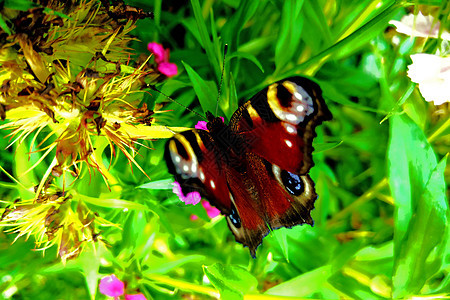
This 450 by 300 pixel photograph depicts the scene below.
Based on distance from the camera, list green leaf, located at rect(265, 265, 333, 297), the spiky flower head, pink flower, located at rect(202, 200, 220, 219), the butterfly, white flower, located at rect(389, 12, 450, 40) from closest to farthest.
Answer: the spiky flower head < the butterfly < white flower, located at rect(389, 12, 450, 40) < green leaf, located at rect(265, 265, 333, 297) < pink flower, located at rect(202, 200, 220, 219)

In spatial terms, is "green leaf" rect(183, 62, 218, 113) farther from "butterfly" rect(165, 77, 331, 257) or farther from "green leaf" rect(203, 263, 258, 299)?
"green leaf" rect(203, 263, 258, 299)

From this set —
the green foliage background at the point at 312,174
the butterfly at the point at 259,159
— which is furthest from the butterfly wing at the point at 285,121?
the green foliage background at the point at 312,174

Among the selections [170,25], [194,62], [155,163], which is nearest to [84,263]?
[155,163]

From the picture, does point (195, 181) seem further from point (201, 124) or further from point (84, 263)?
point (84, 263)

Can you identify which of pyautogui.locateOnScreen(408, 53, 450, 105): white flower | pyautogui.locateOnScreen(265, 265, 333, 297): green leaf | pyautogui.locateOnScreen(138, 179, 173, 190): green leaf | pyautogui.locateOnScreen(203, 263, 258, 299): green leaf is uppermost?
pyautogui.locateOnScreen(408, 53, 450, 105): white flower

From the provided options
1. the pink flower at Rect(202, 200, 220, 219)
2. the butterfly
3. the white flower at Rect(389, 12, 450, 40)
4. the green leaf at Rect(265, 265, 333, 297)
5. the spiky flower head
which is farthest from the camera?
the pink flower at Rect(202, 200, 220, 219)

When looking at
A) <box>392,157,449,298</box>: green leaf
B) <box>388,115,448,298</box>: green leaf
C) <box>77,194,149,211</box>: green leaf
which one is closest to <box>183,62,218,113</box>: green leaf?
<box>77,194,149,211</box>: green leaf

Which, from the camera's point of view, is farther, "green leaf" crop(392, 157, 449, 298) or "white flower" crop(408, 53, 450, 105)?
"green leaf" crop(392, 157, 449, 298)

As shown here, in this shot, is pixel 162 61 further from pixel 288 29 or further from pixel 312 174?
pixel 312 174

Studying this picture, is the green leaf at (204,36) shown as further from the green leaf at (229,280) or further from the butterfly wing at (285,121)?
the green leaf at (229,280)

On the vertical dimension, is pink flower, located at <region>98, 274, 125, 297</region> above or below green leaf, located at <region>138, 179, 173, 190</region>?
below
